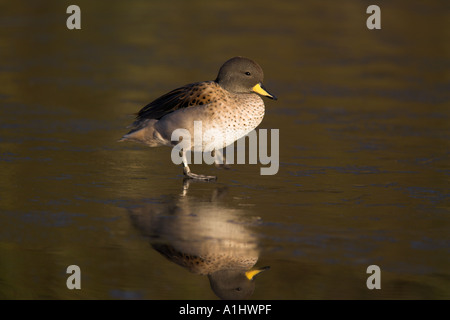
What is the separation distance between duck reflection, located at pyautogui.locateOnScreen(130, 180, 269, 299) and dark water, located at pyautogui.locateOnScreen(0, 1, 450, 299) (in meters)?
0.02

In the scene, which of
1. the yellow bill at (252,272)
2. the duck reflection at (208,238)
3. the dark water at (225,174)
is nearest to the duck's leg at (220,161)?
the dark water at (225,174)

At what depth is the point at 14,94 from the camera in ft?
32.5

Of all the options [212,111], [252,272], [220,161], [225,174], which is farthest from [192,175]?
[252,272]

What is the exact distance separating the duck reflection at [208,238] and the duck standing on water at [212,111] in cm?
62

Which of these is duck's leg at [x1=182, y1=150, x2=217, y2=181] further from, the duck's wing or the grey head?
the grey head

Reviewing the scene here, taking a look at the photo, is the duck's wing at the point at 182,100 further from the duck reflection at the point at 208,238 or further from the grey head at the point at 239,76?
the duck reflection at the point at 208,238

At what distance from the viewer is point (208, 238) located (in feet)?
17.0

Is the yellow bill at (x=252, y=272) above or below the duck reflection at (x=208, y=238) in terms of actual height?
below

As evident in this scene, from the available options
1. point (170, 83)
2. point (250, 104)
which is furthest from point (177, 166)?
point (170, 83)

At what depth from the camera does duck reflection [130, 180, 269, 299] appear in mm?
4633

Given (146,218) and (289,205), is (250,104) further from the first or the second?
(146,218)

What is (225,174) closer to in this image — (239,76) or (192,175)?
(192,175)

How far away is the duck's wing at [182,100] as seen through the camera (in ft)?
22.0
